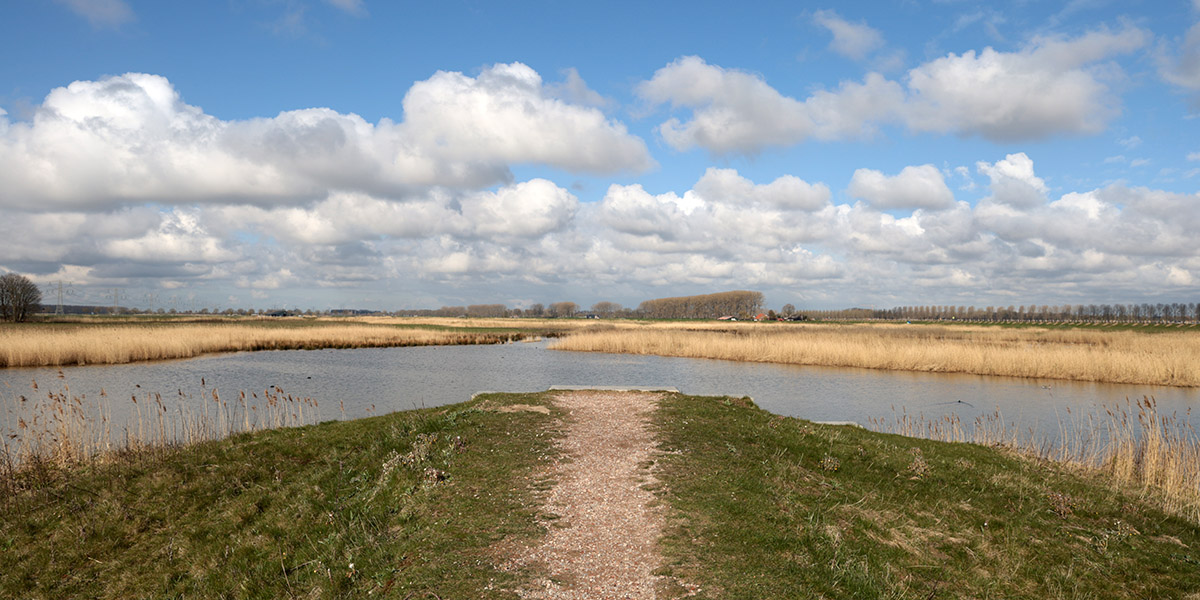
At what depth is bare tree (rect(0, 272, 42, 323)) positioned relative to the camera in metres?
65.2

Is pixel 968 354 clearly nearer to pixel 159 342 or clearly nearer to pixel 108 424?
pixel 108 424

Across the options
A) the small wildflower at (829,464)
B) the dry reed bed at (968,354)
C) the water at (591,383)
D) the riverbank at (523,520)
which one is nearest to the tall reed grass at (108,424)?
the water at (591,383)

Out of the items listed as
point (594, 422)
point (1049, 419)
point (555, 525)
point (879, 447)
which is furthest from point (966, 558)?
point (1049, 419)

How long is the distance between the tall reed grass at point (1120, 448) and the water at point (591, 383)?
3.54 feet

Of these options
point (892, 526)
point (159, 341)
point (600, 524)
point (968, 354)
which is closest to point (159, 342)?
point (159, 341)

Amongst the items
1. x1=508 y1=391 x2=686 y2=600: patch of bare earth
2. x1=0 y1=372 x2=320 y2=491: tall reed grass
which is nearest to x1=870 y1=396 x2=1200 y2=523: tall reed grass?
x1=508 y1=391 x2=686 y2=600: patch of bare earth

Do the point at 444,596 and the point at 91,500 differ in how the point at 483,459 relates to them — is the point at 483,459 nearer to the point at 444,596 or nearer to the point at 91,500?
the point at 444,596

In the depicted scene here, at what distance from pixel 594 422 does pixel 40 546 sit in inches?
348

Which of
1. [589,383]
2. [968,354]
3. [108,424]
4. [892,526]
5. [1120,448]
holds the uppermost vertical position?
[968,354]

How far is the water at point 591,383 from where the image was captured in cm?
2284

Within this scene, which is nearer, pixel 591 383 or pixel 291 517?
pixel 291 517

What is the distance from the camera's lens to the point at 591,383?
30.3 meters

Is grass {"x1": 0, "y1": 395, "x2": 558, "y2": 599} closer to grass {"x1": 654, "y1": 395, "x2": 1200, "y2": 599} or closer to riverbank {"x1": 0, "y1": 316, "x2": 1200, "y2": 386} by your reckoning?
grass {"x1": 654, "y1": 395, "x2": 1200, "y2": 599}

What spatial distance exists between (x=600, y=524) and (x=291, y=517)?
477cm
